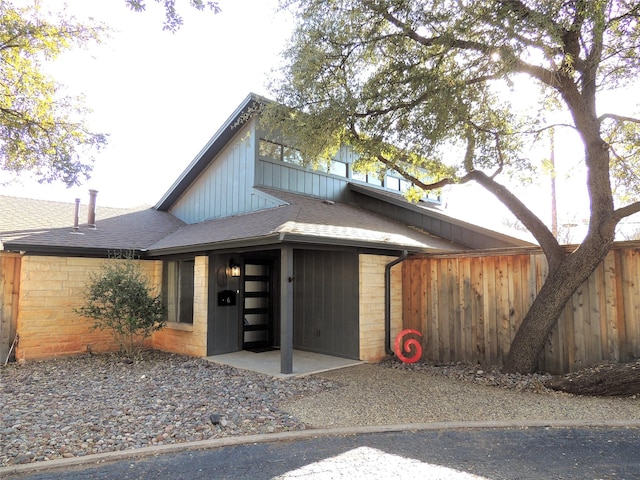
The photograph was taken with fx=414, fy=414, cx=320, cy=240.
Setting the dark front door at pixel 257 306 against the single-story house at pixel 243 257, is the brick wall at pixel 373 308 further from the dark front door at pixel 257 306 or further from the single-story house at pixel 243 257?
the dark front door at pixel 257 306

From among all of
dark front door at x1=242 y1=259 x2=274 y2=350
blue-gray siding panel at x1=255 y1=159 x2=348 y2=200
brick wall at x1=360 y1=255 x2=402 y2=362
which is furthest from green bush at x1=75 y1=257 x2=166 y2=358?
brick wall at x1=360 y1=255 x2=402 y2=362

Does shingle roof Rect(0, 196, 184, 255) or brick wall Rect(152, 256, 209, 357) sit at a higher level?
shingle roof Rect(0, 196, 184, 255)

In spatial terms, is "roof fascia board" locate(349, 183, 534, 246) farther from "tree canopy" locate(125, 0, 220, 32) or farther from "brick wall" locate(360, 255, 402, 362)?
"tree canopy" locate(125, 0, 220, 32)

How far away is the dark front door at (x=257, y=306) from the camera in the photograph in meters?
9.88

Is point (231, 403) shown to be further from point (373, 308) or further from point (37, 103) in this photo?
point (37, 103)

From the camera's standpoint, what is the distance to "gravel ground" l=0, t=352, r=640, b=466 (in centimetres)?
438

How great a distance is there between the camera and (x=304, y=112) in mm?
7945

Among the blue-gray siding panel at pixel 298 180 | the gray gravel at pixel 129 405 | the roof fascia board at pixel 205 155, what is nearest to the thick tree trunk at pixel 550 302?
the gray gravel at pixel 129 405

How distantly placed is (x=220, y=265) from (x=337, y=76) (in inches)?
182

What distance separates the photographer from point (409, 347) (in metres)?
8.38

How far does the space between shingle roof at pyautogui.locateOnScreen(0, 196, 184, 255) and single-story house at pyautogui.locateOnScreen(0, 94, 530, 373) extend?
5 cm

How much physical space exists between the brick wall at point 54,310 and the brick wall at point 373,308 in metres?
5.99

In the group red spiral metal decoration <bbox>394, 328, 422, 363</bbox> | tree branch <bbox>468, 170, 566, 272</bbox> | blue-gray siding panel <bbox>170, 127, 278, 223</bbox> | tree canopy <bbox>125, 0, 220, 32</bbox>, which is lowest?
red spiral metal decoration <bbox>394, 328, 422, 363</bbox>

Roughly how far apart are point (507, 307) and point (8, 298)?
9.77m
